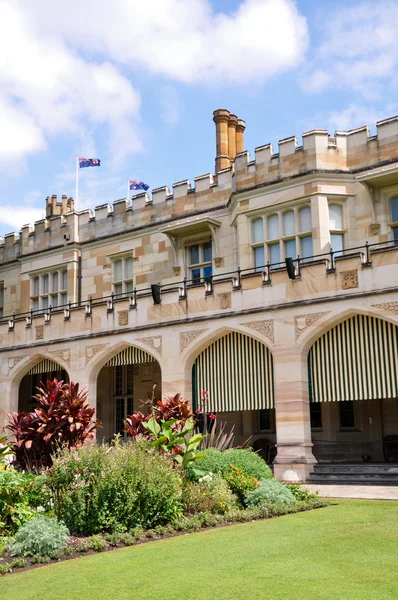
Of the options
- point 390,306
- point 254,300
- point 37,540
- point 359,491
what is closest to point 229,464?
point 359,491

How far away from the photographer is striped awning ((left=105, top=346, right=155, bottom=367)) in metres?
20.5

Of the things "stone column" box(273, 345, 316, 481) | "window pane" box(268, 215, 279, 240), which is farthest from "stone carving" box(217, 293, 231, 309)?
"window pane" box(268, 215, 279, 240)

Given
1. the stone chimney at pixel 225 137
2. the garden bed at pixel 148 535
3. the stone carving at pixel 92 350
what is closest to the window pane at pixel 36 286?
the stone carving at pixel 92 350

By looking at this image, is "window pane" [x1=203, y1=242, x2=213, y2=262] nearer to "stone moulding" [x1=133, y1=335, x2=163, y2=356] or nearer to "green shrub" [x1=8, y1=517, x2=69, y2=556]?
"stone moulding" [x1=133, y1=335, x2=163, y2=356]

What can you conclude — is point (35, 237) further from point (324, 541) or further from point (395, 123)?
point (324, 541)

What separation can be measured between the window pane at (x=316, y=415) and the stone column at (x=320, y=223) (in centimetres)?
484

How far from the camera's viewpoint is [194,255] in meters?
22.6

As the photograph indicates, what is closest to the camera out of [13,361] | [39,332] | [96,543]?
[96,543]

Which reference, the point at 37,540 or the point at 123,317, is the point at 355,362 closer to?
the point at 123,317

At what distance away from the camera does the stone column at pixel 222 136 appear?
2398 cm

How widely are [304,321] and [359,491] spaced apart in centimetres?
464

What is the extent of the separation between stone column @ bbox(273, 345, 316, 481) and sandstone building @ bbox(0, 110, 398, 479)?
0.03m

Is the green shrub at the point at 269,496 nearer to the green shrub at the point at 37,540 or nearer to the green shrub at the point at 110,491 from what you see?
the green shrub at the point at 110,491

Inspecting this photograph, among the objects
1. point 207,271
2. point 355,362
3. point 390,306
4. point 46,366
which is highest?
point 207,271
